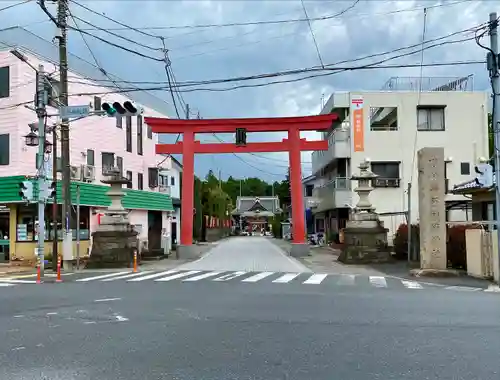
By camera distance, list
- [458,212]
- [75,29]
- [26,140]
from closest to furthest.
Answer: [75,29]
[26,140]
[458,212]

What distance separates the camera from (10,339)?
8.28 metres

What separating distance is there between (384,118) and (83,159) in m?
22.1

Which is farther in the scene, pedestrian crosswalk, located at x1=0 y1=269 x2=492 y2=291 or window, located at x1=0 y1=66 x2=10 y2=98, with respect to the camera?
window, located at x1=0 y1=66 x2=10 y2=98

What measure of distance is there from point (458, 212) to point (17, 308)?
30.0 m

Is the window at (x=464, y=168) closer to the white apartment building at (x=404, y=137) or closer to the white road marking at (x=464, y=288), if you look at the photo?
the white apartment building at (x=404, y=137)

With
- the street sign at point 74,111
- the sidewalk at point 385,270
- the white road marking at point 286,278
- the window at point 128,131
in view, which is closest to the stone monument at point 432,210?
the sidewalk at point 385,270

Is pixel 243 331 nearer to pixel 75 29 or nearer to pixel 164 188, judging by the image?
pixel 75 29

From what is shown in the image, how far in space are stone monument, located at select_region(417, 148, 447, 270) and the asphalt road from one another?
5748 millimetres

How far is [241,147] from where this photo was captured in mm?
30281

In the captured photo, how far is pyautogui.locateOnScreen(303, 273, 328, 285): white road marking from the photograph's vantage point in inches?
688

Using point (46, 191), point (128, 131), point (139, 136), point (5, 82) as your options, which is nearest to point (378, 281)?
point (46, 191)

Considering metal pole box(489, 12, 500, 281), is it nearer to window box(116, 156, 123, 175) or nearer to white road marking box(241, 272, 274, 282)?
white road marking box(241, 272, 274, 282)

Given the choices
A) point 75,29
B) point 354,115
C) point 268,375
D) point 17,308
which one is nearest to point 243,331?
point 268,375

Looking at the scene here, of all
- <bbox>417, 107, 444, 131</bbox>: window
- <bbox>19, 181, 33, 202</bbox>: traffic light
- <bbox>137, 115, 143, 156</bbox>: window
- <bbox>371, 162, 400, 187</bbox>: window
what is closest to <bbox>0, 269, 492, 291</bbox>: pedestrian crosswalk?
<bbox>19, 181, 33, 202</bbox>: traffic light
